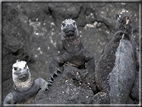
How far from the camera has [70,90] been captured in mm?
2078

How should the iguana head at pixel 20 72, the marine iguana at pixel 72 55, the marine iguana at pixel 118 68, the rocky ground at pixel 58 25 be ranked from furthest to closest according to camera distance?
the rocky ground at pixel 58 25, the marine iguana at pixel 72 55, the iguana head at pixel 20 72, the marine iguana at pixel 118 68

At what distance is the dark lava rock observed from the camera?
2014 mm

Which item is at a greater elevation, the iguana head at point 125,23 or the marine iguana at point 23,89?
the iguana head at point 125,23

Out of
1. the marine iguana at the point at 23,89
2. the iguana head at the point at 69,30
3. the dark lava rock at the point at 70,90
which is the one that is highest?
the iguana head at the point at 69,30

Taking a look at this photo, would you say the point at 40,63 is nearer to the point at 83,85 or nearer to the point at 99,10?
the point at 99,10

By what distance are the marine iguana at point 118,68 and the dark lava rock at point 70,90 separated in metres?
0.12

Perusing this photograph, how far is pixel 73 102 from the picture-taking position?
6.54 ft

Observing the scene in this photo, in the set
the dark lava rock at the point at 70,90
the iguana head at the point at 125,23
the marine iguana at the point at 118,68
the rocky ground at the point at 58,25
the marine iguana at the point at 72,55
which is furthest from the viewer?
the rocky ground at the point at 58,25

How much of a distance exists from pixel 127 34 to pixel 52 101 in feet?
3.15

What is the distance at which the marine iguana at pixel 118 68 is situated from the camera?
6.04ft

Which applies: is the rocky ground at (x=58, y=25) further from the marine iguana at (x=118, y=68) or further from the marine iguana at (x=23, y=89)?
the marine iguana at (x=118, y=68)

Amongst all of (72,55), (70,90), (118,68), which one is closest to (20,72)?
(72,55)

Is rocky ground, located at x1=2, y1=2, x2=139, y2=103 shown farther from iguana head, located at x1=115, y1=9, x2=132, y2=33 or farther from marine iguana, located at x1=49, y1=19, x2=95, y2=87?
iguana head, located at x1=115, y1=9, x2=132, y2=33

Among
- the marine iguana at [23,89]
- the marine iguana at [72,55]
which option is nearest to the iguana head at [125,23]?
the marine iguana at [72,55]
